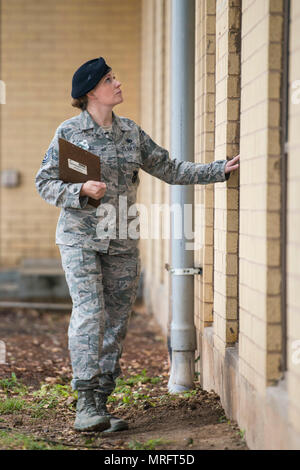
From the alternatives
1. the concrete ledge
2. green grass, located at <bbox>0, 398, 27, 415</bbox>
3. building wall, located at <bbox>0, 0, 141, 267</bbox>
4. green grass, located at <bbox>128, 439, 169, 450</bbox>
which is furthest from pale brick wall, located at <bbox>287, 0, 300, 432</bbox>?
building wall, located at <bbox>0, 0, 141, 267</bbox>

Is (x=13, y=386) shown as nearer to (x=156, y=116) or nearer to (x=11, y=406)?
(x=11, y=406)

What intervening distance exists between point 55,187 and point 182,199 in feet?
3.90

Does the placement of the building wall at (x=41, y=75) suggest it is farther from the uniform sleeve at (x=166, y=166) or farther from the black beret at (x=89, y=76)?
the black beret at (x=89, y=76)

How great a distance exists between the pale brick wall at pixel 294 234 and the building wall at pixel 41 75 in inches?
317

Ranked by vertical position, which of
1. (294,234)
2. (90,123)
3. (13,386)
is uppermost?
(90,123)

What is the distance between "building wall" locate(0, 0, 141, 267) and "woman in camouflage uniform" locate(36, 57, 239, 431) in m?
6.74

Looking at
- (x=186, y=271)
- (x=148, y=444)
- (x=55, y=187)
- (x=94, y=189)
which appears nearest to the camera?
(x=148, y=444)

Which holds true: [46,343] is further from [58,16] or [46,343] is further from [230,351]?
[58,16]

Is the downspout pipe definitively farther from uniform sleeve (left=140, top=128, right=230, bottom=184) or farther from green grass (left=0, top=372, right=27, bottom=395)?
green grass (left=0, top=372, right=27, bottom=395)

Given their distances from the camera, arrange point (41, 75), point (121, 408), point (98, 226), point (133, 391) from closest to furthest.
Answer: point (98, 226) < point (121, 408) < point (133, 391) < point (41, 75)

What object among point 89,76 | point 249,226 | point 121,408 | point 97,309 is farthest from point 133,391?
point 89,76

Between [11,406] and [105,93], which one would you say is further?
[11,406]

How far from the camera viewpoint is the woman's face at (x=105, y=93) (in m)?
4.31

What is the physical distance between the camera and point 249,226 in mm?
3652
